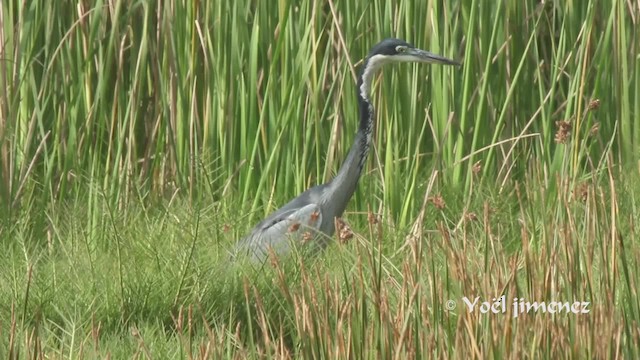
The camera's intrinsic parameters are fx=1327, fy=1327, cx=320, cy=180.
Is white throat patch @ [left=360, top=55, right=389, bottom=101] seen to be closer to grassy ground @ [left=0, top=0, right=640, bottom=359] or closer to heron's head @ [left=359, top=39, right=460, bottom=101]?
heron's head @ [left=359, top=39, right=460, bottom=101]

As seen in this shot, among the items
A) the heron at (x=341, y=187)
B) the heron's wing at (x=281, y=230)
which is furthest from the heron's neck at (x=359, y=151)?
the heron's wing at (x=281, y=230)

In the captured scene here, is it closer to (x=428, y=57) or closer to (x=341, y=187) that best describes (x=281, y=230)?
(x=341, y=187)

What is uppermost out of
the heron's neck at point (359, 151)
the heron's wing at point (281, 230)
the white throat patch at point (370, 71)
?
the white throat patch at point (370, 71)

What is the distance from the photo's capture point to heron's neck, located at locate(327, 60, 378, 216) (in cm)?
425

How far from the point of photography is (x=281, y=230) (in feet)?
13.3

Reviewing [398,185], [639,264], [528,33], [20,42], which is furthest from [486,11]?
[639,264]

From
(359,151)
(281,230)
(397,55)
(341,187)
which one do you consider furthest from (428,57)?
(281,230)

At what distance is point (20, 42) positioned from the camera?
439cm

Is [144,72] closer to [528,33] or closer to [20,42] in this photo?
[20,42]

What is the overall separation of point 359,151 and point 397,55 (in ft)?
1.09

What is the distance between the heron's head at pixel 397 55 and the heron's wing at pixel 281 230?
1.73 feet

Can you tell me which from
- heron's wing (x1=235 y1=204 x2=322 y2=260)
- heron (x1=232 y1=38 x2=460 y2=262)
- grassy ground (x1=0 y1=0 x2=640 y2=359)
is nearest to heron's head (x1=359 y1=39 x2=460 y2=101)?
heron (x1=232 y1=38 x2=460 y2=262)

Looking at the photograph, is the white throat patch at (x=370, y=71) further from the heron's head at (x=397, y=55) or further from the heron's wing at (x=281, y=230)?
the heron's wing at (x=281, y=230)

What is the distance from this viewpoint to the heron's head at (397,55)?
4238 mm
